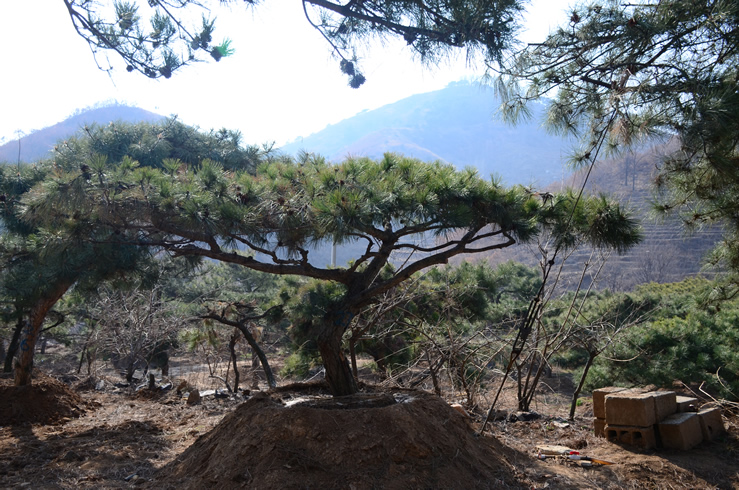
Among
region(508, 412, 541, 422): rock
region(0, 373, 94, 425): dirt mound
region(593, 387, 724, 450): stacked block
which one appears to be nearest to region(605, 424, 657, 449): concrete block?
region(593, 387, 724, 450): stacked block

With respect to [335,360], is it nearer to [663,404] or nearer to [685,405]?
[663,404]

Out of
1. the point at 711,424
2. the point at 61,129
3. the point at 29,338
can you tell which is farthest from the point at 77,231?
the point at 61,129

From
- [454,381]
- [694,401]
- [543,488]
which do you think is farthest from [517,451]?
[694,401]

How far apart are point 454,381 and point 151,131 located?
5.99 m

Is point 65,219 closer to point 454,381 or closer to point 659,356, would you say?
point 454,381

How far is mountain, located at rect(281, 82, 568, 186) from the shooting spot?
115m

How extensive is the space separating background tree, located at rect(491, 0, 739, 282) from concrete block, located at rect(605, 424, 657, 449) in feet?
7.03

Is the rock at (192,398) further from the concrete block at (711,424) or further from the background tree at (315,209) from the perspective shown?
the concrete block at (711,424)

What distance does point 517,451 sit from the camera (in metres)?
4.78

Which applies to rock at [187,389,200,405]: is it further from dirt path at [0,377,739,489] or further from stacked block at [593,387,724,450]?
stacked block at [593,387,724,450]

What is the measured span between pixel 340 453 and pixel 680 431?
11.5ft

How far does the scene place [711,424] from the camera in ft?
17.5

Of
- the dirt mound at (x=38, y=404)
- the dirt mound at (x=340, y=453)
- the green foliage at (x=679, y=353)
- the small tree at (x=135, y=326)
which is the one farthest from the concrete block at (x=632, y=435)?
the small tree at (x=135, y=326)

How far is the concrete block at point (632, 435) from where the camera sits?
16.3ft
